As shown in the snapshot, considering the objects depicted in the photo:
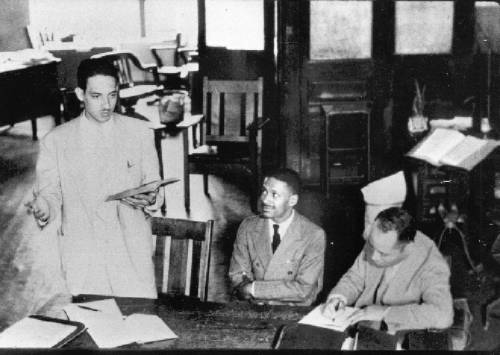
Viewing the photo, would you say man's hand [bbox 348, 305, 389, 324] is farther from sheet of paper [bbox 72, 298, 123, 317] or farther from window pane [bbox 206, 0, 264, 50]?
window pane [bbox 206, 0, 264, 50]

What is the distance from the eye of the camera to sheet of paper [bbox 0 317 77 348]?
245 cm

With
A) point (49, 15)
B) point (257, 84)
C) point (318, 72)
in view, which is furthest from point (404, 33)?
point (49, 15)

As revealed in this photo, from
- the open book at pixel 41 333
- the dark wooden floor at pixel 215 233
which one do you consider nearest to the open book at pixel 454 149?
the dark wooden floor at pixel 215 233

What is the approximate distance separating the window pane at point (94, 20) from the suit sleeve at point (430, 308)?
28.7 ft

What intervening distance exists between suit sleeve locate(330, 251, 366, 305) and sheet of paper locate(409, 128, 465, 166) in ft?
6.12

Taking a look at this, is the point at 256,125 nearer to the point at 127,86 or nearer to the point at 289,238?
the point at 289,238

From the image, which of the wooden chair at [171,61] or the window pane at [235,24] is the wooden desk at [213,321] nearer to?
the window pane at [235,24]

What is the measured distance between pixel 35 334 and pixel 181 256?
77cm

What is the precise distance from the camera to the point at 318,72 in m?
6.57

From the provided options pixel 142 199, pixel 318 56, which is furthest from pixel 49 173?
pixel 318 56

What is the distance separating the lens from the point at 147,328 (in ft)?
8.48

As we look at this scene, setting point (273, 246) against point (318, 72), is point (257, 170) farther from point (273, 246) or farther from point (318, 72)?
point (273, 246)

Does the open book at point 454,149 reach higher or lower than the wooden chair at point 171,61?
lower

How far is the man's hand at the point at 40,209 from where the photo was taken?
311 cm
